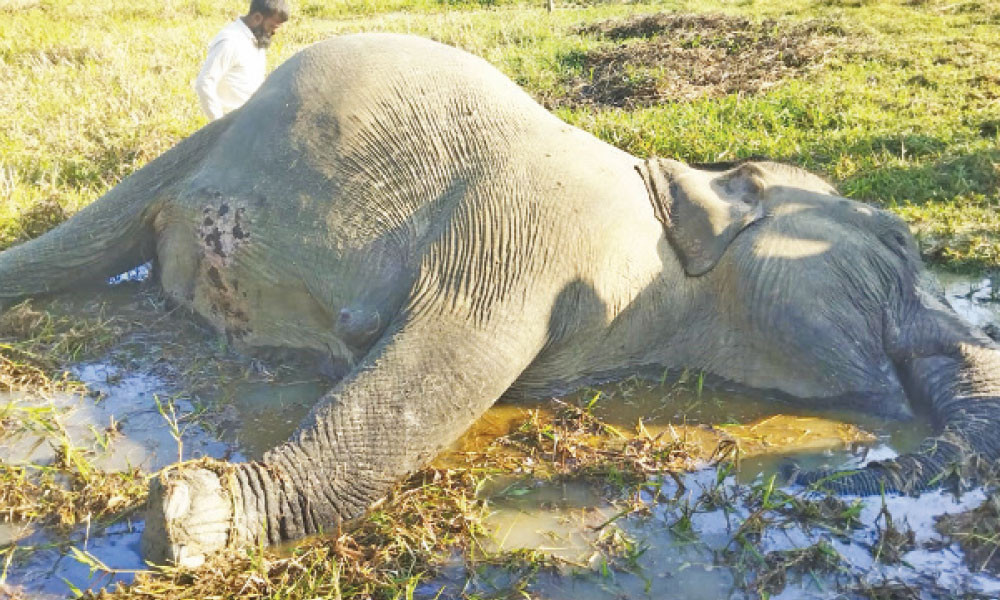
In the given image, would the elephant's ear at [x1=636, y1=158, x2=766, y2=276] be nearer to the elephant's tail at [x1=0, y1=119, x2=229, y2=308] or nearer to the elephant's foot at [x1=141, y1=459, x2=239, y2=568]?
the elephant's tail at [x1=0, y1=119, x2=229, y2=308]

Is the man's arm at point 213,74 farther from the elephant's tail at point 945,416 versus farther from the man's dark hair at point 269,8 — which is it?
the elephant's tail at point 945,416

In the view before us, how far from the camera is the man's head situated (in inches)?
265

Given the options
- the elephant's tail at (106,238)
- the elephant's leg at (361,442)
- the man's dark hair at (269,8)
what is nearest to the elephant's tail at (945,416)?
the elephant's leg at (361,442)

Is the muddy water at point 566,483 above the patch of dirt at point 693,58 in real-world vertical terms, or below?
below

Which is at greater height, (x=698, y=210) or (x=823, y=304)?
(x=698, y=210)

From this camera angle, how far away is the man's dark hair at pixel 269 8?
264 inches

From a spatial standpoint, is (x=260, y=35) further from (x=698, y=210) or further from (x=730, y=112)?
(x=698, y=210)

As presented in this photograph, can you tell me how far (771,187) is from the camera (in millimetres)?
4219

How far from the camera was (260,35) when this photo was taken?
6.88 metres

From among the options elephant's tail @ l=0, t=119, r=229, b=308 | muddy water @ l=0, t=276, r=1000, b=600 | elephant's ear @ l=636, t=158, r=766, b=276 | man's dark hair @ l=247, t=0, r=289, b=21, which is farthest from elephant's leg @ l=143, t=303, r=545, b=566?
man's dark hair @ l=247, t=0, r=289, b=21

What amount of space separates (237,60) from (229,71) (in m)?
0.13

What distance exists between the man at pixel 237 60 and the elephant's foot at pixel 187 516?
13.5 feet

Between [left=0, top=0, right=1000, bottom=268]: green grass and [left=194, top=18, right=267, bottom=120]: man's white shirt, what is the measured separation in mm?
561

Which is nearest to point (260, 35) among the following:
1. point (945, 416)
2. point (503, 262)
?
point (503, 262)
